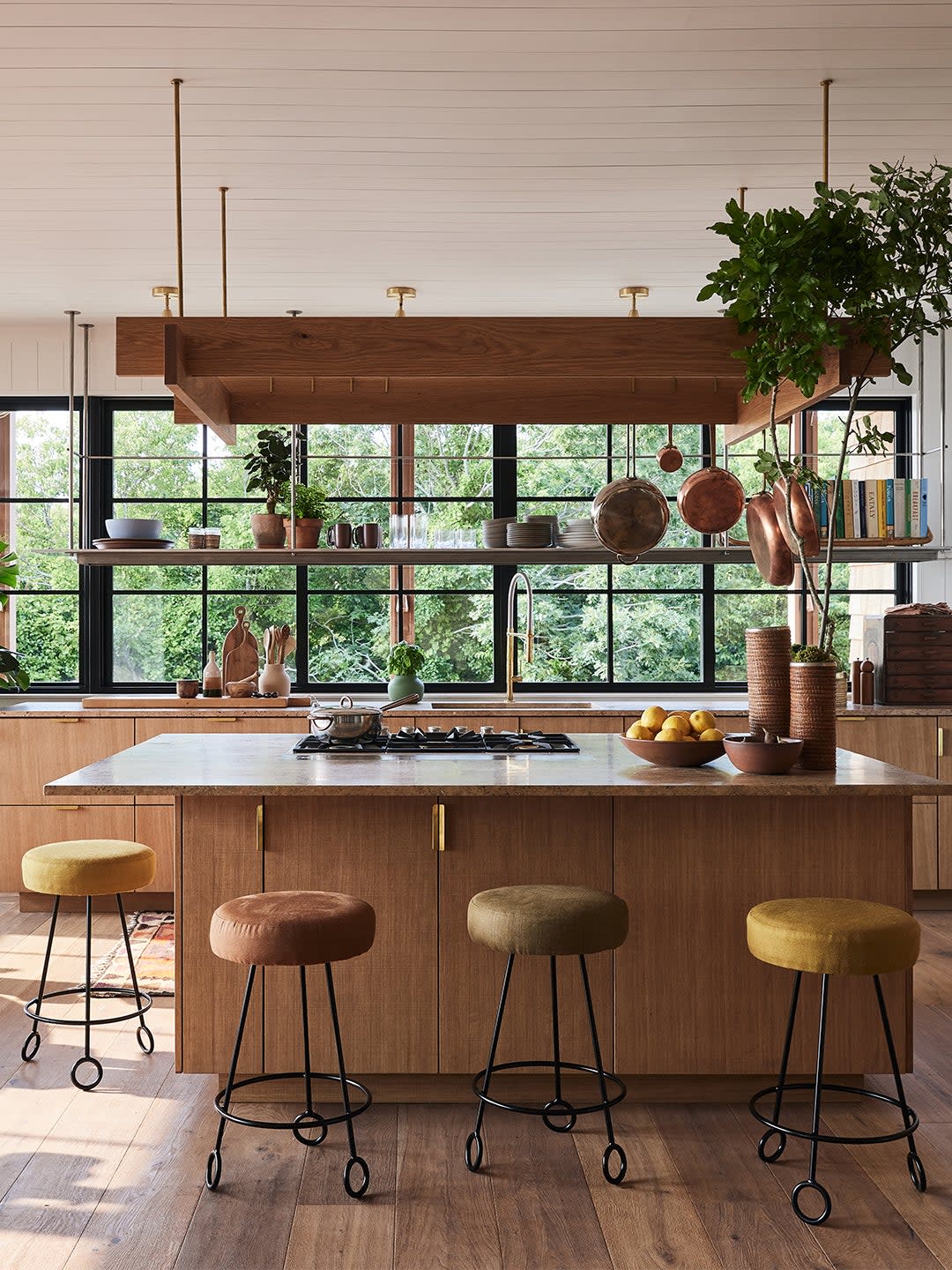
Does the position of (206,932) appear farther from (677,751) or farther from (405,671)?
(405,671)

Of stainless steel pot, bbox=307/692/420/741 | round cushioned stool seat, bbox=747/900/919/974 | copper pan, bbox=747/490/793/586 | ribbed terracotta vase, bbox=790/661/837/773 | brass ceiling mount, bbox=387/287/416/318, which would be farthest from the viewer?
brass ceiling mount, bbox=387/287/416/318

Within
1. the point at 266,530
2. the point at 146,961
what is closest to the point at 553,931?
the point at 146,961

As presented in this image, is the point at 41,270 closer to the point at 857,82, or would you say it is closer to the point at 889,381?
the point at 857,82

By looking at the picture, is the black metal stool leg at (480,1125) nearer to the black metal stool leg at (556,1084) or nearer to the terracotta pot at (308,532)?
the black metal stool leg at (556,1084)

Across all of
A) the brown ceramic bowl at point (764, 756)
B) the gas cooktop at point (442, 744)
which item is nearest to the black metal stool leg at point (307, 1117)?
the gas cooktop at point (442, 744)

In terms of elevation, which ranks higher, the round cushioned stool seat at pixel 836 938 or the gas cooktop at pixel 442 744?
the gas cooktop at pixel 442 744

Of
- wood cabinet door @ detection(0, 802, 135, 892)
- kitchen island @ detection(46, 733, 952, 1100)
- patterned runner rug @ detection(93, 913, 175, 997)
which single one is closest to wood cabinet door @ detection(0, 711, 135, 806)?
wood cabinet door @ detection(0, 802, 135, 892)

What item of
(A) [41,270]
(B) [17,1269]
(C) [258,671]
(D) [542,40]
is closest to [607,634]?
(C) [258,671]

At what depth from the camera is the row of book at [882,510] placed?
5941mm

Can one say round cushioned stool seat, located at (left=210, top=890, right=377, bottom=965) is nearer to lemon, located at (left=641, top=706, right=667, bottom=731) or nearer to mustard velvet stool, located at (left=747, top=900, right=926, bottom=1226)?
mustard velvet stool, located at (left=747, top=900, right=926, bottom=1226)

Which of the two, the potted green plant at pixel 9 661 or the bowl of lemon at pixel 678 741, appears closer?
the bowl of lemon at pixel 678 741

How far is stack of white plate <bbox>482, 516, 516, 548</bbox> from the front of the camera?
5.80 metres

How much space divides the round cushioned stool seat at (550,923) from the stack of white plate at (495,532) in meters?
3.02

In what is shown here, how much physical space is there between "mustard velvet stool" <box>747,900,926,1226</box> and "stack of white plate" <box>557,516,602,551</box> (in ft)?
9.67
